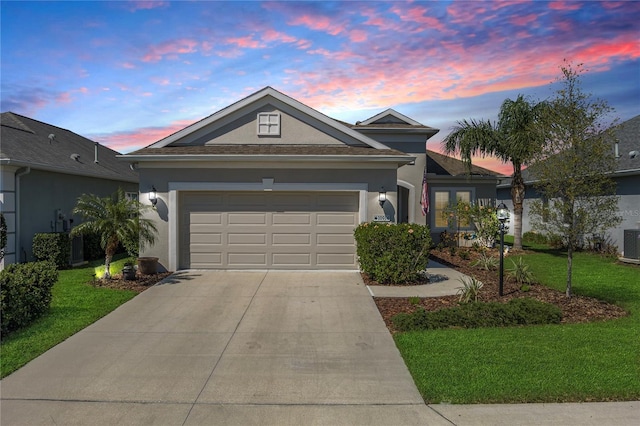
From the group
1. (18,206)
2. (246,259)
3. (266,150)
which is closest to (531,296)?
(246,259)

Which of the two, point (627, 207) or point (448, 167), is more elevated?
point (448, 167)

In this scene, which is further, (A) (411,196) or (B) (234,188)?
(A) (411,196)

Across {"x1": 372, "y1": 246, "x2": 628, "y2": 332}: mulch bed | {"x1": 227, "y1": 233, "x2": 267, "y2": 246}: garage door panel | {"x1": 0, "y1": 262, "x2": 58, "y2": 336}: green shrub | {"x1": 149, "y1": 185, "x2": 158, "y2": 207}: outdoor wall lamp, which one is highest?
{"x1": 149, "y1": 185, "x2": 158, "y2": 207}: outdoor wall lamp

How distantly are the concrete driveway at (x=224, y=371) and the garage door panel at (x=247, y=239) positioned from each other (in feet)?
10.6

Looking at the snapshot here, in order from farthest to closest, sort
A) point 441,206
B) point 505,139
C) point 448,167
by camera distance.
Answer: point 448,167 < point 441,206 < point 505,139

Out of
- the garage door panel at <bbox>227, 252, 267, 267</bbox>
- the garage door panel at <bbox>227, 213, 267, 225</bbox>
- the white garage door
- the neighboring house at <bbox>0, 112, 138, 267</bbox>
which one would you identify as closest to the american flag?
the white garage door

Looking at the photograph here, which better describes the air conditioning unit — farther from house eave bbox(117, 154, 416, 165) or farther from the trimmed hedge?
the trimmed hedge

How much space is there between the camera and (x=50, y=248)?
12172 mm

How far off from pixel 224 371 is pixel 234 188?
22.8 ft

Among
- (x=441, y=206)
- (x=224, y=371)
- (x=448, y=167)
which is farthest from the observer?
(x=448, y=167)

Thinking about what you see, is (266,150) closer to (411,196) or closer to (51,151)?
(411,196)

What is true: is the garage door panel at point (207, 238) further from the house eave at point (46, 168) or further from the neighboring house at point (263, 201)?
the house eave at point (46, 168)

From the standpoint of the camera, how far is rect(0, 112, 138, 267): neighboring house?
1162cm

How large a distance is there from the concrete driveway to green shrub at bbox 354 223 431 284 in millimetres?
1694
